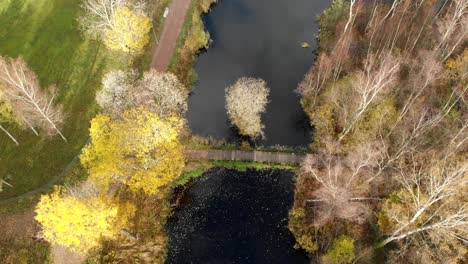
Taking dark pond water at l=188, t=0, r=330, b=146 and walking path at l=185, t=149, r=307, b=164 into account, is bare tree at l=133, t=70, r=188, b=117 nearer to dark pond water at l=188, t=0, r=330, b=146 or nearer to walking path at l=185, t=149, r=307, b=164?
walking path at l=185, t=149, r=307, b=164

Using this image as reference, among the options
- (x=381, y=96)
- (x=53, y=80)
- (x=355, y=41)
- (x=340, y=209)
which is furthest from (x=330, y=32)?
(x=53, y=80)

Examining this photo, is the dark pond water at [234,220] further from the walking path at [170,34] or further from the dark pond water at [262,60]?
the walking path at [170,34]

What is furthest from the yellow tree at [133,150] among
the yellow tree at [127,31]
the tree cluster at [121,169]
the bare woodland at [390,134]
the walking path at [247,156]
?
the bare woodland at [390,134]

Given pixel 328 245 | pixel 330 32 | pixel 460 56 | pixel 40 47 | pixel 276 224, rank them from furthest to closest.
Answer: pixel 330 32
pixel 40 47
pixel 460 56
pixel 276 224
pixel 328 245

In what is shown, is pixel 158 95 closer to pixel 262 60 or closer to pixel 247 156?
pixel 247 156

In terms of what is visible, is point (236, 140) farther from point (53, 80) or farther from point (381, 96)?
point (53, 80)

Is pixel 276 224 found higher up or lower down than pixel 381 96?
lower down

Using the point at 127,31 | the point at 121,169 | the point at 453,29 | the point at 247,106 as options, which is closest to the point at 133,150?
the point at 121,169
